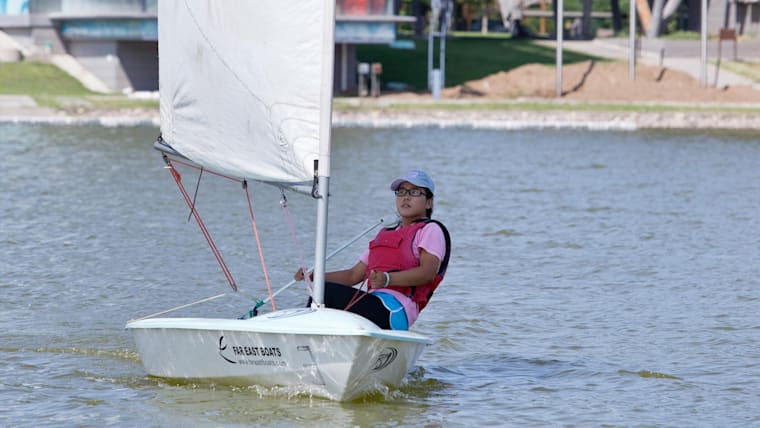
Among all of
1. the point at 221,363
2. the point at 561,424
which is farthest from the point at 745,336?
the point at 221,363

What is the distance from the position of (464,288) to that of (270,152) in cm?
727

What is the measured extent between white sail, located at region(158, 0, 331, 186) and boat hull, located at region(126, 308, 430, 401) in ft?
3.63

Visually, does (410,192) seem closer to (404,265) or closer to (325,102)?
(404,265)

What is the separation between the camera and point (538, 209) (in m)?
27.1

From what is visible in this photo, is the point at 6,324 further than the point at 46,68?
No

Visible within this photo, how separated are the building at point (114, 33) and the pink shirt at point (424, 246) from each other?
43.8 m

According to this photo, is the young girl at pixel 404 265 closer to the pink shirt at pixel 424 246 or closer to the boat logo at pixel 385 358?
the pink shirt at pixel 424 246

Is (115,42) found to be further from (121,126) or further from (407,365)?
(407,365)

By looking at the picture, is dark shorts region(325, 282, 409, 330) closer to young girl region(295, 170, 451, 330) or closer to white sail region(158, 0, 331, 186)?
young girl region(295, 170, 451, 330)

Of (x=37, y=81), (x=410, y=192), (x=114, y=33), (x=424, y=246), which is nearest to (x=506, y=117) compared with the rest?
(x=114, y=33)

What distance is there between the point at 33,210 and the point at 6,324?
1133 cm

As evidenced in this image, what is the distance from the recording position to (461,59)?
64.5m

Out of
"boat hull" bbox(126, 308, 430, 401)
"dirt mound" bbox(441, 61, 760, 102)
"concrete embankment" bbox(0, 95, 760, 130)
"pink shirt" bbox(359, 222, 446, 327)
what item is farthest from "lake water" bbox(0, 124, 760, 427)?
"dirt mound" bbox(441, 61, 760, 102)

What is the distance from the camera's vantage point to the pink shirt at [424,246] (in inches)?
417
